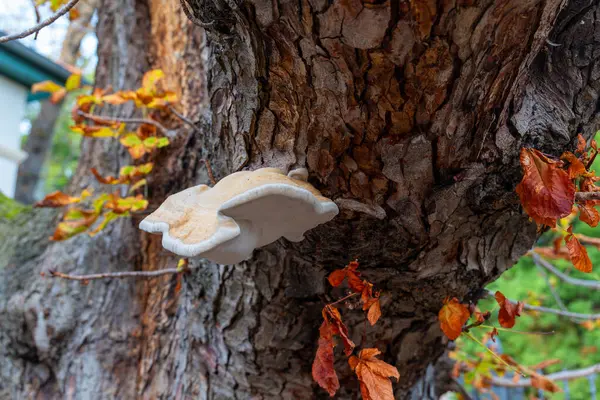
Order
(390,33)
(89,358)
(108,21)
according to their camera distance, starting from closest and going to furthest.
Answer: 1. (390,33)
2. (89,358)
3. (108,21)

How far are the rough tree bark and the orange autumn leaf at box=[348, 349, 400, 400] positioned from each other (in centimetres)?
18

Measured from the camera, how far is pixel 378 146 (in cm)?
Answer: 90

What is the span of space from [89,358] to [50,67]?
4.33 m

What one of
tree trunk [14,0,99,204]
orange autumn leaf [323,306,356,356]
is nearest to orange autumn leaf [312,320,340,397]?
orange autumn leaf [323,306,356,356]

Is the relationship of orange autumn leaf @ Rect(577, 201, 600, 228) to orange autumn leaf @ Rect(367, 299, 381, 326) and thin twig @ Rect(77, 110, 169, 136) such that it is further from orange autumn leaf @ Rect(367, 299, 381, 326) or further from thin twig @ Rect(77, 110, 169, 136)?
thin twig @ Rect(77, 110, 169, 136)

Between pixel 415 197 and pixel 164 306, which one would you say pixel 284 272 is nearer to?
pixel 415 197

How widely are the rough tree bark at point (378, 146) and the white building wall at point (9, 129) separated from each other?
4258 mm

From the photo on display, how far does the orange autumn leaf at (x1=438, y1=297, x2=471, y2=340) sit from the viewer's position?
44.9 inches

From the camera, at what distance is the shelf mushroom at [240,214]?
0.79m

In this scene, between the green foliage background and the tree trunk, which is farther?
the tree trunk

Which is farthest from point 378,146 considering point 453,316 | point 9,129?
point 9,129

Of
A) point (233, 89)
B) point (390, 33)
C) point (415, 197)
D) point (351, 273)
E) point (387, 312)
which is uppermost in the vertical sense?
point (390, 33)

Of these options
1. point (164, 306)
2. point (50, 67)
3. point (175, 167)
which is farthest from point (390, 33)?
point (50, 67)

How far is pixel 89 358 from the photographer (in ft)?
6.24
